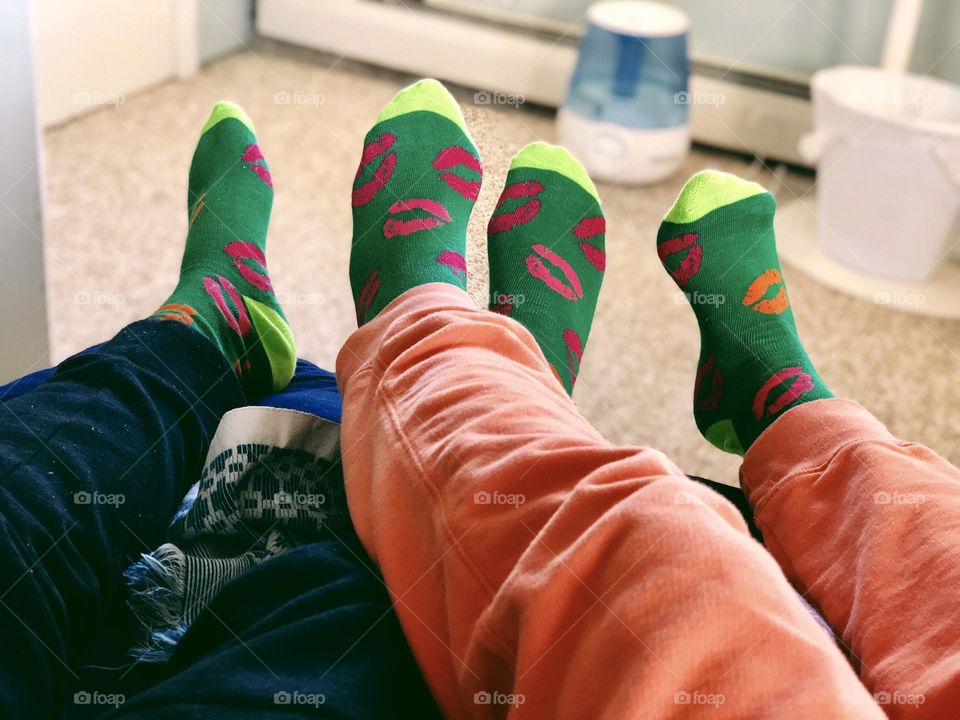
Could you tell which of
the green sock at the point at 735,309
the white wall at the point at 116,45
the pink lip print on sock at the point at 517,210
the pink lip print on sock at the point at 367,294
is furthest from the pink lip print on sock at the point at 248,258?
the white wall at the point at 116,45

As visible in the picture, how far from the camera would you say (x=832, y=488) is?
24.8 inches

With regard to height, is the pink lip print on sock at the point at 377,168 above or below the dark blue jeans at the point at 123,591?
above

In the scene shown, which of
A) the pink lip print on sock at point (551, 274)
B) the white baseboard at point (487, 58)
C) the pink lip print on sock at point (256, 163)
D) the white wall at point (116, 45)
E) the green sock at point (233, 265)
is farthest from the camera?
the white baseboard at point (487, 58)

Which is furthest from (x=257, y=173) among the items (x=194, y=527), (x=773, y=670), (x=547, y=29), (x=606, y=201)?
(x=547, y=29)

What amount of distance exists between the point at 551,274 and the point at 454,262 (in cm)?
13

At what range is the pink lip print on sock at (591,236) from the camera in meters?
0.95

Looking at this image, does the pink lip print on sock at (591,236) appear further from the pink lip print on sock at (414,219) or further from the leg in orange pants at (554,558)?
the leg in orange pants at (554,558)

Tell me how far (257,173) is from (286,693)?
0.64 meters

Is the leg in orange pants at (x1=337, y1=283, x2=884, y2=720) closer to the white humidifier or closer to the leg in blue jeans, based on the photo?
the leg in blue jeans

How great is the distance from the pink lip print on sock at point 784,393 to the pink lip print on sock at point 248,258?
1.33 feet

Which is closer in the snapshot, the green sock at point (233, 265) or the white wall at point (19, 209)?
the green sock at point (233, 265)

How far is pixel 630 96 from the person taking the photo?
184cm

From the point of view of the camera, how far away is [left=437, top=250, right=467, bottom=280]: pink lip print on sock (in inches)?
30.3

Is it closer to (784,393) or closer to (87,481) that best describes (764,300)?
(784,393)
